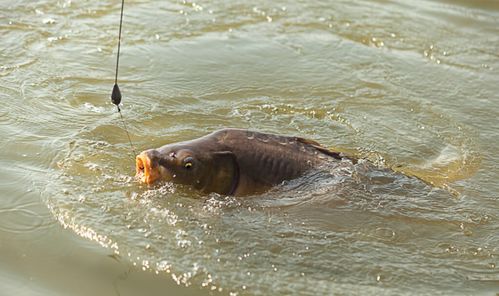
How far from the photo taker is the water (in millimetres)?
4016

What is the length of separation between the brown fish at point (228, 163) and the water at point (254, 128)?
0.25ft

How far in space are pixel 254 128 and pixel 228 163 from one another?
4.08 feet

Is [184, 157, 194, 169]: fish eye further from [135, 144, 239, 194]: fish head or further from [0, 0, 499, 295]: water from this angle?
[0, 0, 499, 295]: water

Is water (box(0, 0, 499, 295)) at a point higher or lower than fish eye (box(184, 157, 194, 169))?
lower

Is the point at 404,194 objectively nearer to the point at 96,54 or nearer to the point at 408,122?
the point at 408,122

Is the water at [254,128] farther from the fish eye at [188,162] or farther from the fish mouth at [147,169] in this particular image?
the fish eye at [188,162]

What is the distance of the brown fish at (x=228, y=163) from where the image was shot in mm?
4422

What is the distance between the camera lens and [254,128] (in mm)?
5648

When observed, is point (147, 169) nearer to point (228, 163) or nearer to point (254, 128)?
point (228, 163)

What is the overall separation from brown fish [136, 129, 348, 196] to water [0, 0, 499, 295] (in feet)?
0.25

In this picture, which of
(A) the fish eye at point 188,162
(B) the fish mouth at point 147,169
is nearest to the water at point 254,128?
(B) the fish mouth at point 147,169

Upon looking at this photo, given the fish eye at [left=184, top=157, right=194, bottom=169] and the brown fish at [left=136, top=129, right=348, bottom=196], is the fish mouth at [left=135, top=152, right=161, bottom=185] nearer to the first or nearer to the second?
the brown fish at [left=136, top=129, right=348, bottom=196]

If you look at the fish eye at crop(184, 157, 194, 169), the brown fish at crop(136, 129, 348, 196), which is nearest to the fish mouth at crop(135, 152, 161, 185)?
the brown fish at crop(136, 129, 348, 196)

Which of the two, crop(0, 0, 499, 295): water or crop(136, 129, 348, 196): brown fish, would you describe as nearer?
crop(0, 0, 499, 295): water
